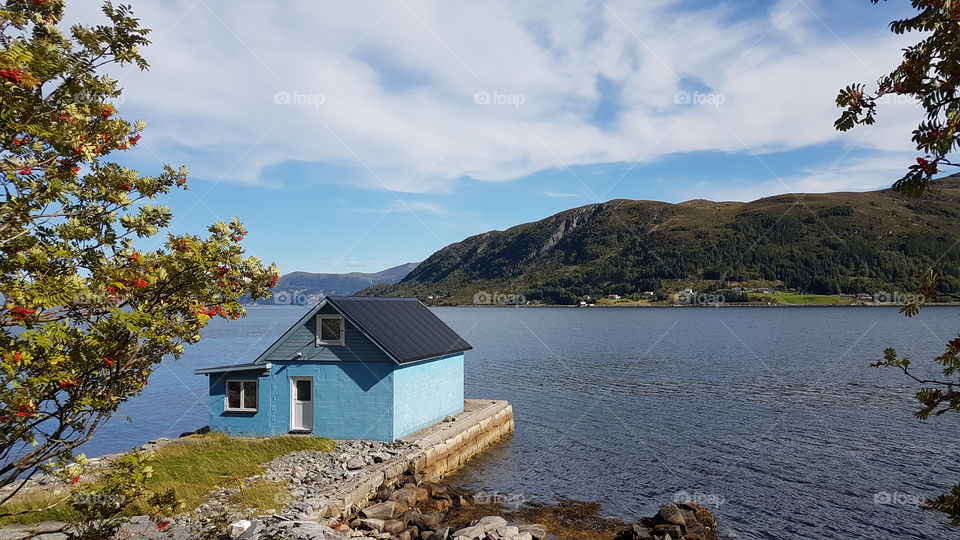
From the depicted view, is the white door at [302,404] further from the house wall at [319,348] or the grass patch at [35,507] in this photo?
the grass patch at [35,507]

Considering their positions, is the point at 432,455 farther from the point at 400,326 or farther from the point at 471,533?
the point at 471,533

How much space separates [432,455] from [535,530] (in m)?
7.22

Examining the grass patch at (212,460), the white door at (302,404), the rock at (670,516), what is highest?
the white door at (302,404)

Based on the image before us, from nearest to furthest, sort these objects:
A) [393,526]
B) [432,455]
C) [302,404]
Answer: [393,526] → [432,455] → [302,404]

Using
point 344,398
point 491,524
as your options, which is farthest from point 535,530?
point 344,398

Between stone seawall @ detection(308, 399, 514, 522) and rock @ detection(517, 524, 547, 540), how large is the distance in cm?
535

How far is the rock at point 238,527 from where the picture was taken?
51.3 feet

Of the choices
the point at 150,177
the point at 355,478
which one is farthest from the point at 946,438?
the point at 150,177

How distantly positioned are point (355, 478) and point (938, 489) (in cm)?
2539

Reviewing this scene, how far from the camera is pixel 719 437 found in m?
36.9

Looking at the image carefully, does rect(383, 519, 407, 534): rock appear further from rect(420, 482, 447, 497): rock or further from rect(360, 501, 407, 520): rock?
rect(420, 482, 447, 497): rock

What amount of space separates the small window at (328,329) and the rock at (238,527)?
12228 mm

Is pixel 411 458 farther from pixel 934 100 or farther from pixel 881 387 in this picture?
pixel 881 387

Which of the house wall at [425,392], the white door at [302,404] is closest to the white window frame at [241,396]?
the white door at [302,404]
